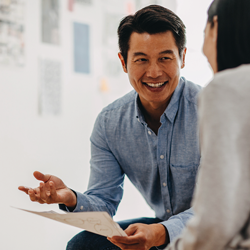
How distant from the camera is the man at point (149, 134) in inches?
46.9

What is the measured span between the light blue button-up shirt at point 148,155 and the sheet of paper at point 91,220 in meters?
0.29

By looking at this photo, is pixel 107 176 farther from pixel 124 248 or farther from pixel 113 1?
pixel 113 1

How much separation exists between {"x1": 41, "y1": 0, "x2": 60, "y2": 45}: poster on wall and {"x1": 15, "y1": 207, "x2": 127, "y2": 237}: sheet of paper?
1385mm

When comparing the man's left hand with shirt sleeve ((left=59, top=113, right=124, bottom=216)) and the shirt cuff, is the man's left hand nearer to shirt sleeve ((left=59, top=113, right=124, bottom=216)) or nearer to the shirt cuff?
the shirt cuff

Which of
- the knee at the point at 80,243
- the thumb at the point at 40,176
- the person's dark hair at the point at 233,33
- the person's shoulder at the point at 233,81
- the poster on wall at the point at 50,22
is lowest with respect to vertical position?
the knee at the point at 80,243

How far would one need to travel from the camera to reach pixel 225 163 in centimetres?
46

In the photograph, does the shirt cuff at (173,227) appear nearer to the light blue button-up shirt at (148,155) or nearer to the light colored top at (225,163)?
the light blue button-up shirt at (148,155)

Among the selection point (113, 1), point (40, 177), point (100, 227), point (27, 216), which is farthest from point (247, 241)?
point (113, 1)

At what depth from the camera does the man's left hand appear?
2.89ft

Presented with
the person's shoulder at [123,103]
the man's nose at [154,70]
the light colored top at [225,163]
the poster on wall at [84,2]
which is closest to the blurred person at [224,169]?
the light colored top at [225,163]

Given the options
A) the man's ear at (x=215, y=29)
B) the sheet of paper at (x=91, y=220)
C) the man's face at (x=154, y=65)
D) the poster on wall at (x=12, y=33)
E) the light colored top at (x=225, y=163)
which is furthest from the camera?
A: the poster on wall at (x=12, y=33)

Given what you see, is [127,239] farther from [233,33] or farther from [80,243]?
[233,33]

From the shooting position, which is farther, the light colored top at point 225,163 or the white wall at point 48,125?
the white wall at point 48,125

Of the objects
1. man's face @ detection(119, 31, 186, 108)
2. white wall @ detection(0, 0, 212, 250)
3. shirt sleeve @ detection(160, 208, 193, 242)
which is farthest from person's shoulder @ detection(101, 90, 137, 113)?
white wall @ detection(0, 0, 212, 250)
